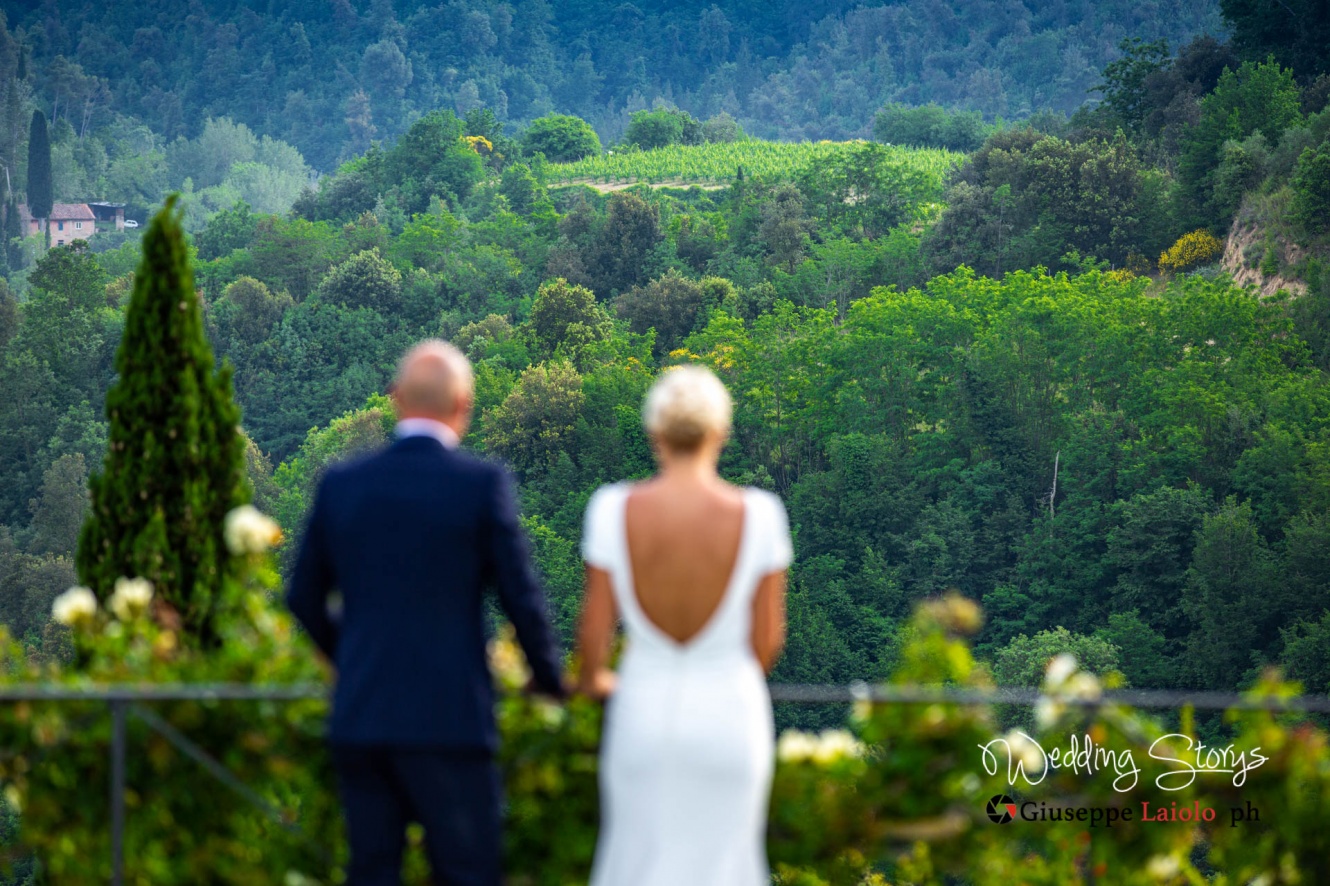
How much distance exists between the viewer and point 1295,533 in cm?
3581

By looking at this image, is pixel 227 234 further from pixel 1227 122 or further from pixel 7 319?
pixel 1227 122

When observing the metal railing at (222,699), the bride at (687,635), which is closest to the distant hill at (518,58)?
the metal railing at (222,699)

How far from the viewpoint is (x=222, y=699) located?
3.57 metres

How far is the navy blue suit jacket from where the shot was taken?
3.09 m

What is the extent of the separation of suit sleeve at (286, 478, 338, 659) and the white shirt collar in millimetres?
191

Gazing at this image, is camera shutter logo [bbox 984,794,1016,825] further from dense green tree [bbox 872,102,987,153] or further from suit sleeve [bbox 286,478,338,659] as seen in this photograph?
dense green tree [bbox 872,102,987,153]

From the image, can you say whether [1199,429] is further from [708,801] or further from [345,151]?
[345,151]

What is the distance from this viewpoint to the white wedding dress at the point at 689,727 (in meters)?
3.09

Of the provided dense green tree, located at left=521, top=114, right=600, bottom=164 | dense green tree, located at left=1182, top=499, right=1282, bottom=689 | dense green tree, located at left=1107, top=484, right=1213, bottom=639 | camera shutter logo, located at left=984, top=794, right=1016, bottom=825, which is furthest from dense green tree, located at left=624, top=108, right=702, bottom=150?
camera shutter logo, located at left=984, top=794, right=1016, bottom=825

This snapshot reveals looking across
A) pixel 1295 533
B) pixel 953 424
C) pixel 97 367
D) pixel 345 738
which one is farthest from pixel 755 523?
pixel 97 367

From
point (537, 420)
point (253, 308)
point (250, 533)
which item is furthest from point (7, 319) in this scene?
point (250, 533)

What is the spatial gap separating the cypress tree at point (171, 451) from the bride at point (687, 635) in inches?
114

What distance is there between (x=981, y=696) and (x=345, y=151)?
155438mm

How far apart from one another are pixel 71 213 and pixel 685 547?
120 meters
